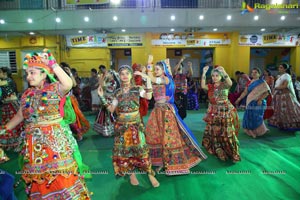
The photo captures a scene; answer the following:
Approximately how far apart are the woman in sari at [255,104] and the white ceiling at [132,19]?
4.62 meters

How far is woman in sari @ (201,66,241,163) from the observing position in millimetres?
3742

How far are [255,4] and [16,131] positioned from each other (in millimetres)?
9763

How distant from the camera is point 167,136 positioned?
334cm

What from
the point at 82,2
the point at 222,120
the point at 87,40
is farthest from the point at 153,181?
the point at 87,40

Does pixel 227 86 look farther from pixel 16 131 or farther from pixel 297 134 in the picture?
pixel 16 131

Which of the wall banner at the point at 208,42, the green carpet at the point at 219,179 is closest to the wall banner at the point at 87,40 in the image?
the wall banner at the point at 208,42

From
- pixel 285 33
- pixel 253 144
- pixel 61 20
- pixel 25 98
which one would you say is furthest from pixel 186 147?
pixel 285 33

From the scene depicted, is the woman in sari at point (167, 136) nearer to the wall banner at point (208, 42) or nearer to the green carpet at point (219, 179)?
the green carpet at point (219, 179)

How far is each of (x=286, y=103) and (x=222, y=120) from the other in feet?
9.18

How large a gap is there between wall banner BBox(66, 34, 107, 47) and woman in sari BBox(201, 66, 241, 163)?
25.0ft

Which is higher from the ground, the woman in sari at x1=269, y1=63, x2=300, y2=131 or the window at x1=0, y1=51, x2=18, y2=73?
the window at x1=0, y1=51, x2=18, y2=73

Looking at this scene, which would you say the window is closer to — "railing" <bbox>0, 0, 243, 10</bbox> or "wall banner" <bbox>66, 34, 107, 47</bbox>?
"railing" <bbox>0, 0, 243, 10</bbox>

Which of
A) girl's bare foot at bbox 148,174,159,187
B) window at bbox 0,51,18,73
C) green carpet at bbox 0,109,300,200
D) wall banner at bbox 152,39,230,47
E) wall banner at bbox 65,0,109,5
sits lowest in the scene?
green carpet at bbox 0,109,300,200

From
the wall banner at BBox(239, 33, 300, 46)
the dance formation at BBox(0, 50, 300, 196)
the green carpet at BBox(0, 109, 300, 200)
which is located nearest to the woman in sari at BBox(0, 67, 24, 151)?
the dance formation at BBox(0, 50, 300, 196)
